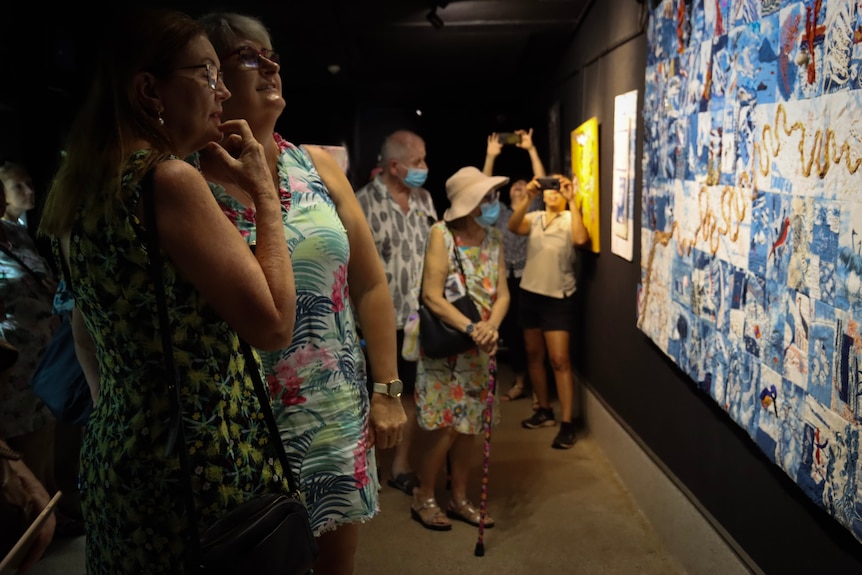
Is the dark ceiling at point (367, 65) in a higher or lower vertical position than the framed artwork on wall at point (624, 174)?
higher

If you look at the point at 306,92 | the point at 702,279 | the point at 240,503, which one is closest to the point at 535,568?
the point at 702,279

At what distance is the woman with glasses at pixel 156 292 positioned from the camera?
50.4 inches

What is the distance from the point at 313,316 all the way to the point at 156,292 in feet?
1.93

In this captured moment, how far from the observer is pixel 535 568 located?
3531mm

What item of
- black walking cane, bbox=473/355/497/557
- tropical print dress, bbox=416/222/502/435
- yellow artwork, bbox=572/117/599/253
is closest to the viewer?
black walking cane, bbox=473/355/497/557

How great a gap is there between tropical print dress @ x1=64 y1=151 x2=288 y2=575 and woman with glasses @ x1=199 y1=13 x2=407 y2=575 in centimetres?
43

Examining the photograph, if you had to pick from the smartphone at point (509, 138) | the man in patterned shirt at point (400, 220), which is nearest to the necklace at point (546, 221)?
the smartphone at point (509, 138)

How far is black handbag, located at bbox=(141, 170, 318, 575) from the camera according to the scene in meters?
1.27

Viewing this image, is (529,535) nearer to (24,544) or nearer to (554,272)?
(554,272)

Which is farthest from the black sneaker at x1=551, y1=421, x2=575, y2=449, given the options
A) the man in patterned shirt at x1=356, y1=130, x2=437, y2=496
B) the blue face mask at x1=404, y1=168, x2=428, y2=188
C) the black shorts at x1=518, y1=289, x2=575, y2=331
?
the blue face mask at x1=404, y1=168, x2=428, y2=188

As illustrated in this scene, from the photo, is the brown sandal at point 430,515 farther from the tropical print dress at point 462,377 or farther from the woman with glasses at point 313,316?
the woman with glasses at point 313,316

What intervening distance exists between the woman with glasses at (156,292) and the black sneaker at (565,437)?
3.97m

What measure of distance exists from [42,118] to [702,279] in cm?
480

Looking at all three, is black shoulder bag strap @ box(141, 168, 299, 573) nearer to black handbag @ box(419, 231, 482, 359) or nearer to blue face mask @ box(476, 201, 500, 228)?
black handbag @ box(419, 231, 482, 359)
